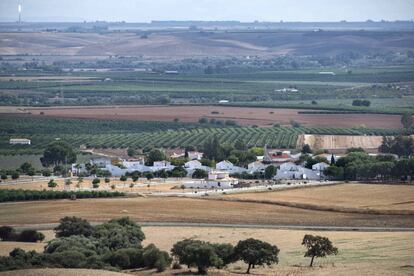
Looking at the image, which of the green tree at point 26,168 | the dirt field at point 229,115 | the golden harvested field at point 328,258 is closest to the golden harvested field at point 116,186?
the green tree at point 26,168

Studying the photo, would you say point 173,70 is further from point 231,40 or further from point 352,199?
point 352,199

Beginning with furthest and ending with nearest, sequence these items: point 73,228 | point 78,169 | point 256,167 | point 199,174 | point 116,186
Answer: point 256,167, point 78,169, point 199,174, point 116,186, point 73,228

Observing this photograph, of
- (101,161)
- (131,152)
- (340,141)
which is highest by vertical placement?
(340,141)

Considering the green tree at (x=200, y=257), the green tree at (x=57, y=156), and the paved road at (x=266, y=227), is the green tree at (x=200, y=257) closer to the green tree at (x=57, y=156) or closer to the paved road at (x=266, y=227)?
the paved road at (x=266, y=227)

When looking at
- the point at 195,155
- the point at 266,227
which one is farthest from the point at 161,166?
the point at 266,227

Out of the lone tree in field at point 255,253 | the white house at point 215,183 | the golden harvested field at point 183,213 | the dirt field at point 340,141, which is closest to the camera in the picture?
the lone tree in field at point 255,253

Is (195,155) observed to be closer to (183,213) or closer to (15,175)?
(15,175)
